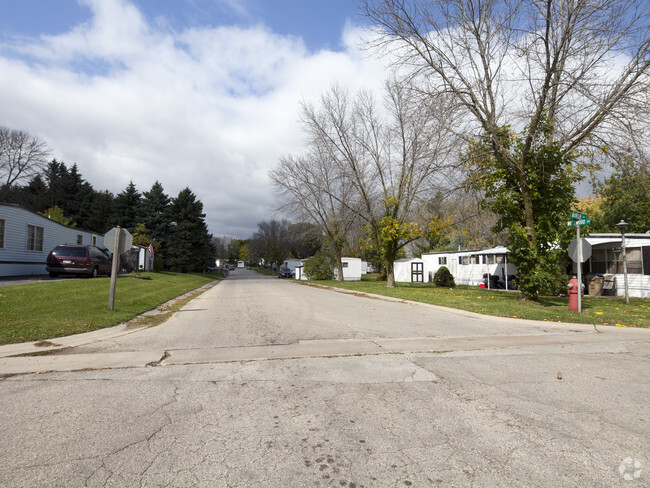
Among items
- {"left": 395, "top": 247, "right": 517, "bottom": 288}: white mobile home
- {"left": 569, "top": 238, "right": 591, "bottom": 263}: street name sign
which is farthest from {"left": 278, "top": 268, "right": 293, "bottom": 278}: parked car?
{"left": 569, "top": 238, "right": 591, "bottom": 263}: street name sign

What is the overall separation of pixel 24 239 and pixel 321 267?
26.4 m

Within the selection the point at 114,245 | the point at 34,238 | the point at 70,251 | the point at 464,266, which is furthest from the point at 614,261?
the point at 34,238

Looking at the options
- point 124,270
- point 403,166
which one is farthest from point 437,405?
point 124,270

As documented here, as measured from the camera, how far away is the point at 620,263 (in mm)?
20406

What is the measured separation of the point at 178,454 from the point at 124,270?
29.6 m

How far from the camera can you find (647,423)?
12.3 ft

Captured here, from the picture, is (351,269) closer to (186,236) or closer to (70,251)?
(186,236)

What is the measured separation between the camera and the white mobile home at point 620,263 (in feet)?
62.7

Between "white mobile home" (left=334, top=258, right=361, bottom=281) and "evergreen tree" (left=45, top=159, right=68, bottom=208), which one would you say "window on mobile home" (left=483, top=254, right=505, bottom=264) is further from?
"evergreen tree" (left=45, top=159, right=68, bottom=208)

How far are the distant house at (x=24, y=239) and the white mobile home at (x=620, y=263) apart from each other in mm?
27408

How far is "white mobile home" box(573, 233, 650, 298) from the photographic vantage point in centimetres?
1911

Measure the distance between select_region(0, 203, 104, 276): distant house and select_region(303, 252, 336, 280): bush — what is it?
2343cm

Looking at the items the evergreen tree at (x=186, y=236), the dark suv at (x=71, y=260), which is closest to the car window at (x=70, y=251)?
the dark suv at (x=71, y=260)

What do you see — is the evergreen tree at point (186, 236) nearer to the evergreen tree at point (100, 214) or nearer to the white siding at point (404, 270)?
the evergreen tree at point (100, 214)
